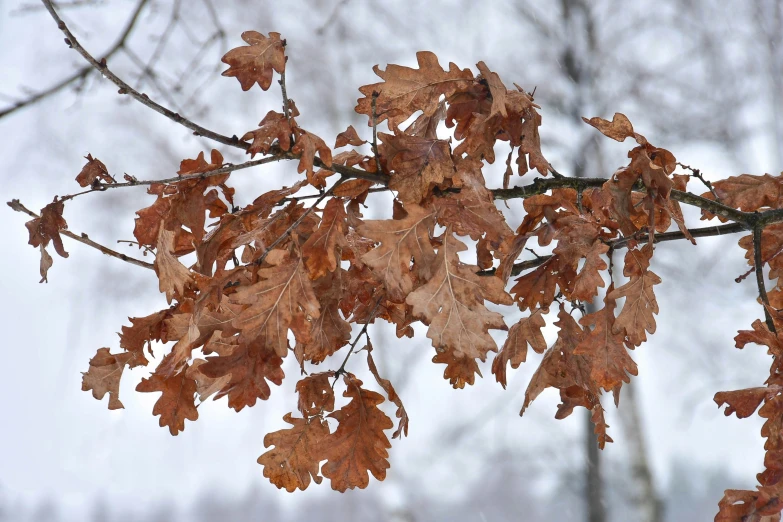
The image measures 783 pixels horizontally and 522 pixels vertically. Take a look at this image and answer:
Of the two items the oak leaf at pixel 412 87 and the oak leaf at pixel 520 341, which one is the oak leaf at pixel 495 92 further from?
the oak leaf at pixel 520 341

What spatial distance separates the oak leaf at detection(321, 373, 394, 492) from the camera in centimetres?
69

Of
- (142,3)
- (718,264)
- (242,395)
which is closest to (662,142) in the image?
(718,264)

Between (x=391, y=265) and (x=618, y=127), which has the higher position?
(x=618, y=127)

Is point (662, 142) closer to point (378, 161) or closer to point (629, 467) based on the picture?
point (629, 467)

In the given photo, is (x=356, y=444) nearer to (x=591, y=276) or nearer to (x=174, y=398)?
(x=174, y=398)

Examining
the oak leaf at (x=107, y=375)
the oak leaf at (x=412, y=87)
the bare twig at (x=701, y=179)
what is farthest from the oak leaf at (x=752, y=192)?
the oak leaf at (x=107, y=375)

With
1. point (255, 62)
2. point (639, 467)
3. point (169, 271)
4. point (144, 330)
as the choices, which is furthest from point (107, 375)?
point (639, 467)

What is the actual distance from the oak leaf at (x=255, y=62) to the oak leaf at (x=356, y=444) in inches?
12.4

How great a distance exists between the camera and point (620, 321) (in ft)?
2.06

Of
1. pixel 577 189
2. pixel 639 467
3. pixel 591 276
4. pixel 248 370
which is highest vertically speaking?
pixel 639 467

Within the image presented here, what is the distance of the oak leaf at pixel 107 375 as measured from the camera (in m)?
0.74

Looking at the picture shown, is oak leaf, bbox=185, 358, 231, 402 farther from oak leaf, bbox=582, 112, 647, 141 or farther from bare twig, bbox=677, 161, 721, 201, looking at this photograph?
bare twig, bbox=677, 161, 721, 201

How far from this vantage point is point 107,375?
0.75 metres

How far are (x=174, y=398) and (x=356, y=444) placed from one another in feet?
0.63
